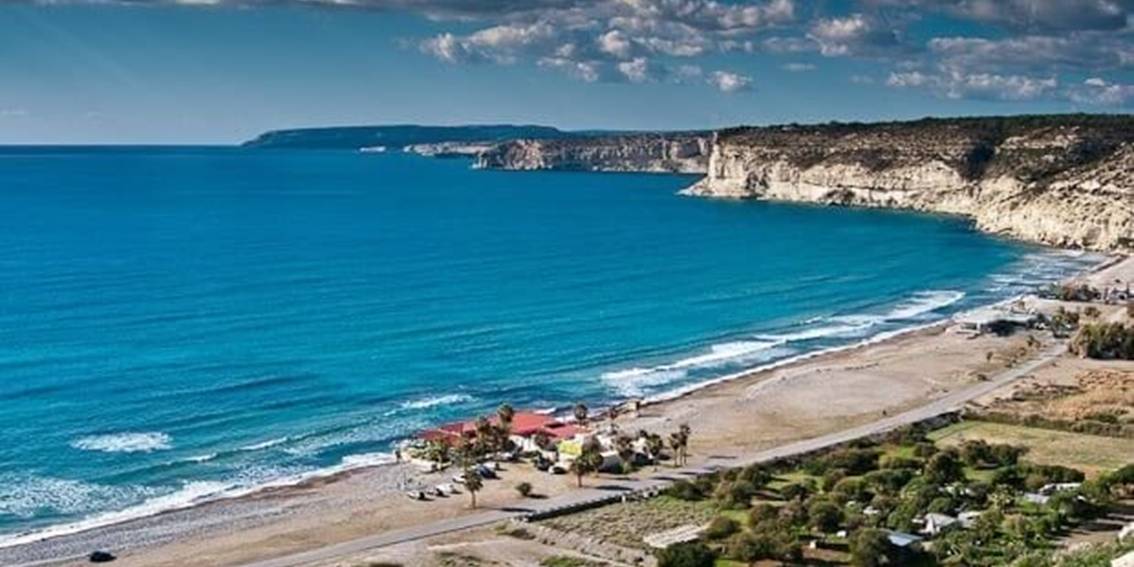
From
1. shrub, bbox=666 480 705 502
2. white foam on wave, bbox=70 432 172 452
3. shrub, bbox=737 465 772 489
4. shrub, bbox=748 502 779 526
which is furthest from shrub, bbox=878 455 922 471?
white foam on wave, bbox=70 432 172 452

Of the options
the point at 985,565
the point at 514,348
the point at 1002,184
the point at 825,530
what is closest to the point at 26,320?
the point at 514,348

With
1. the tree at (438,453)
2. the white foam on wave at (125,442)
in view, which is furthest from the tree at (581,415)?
the white foam on wave at (125,442)

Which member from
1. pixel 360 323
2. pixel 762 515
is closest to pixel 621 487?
pixel 762 515

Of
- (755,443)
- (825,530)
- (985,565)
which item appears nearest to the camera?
(985,565)

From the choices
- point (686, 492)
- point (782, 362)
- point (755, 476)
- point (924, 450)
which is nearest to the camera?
point (686, 492)

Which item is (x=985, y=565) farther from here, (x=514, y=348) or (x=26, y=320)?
(x=26, y=320)

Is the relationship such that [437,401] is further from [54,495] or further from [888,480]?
[888,480]
